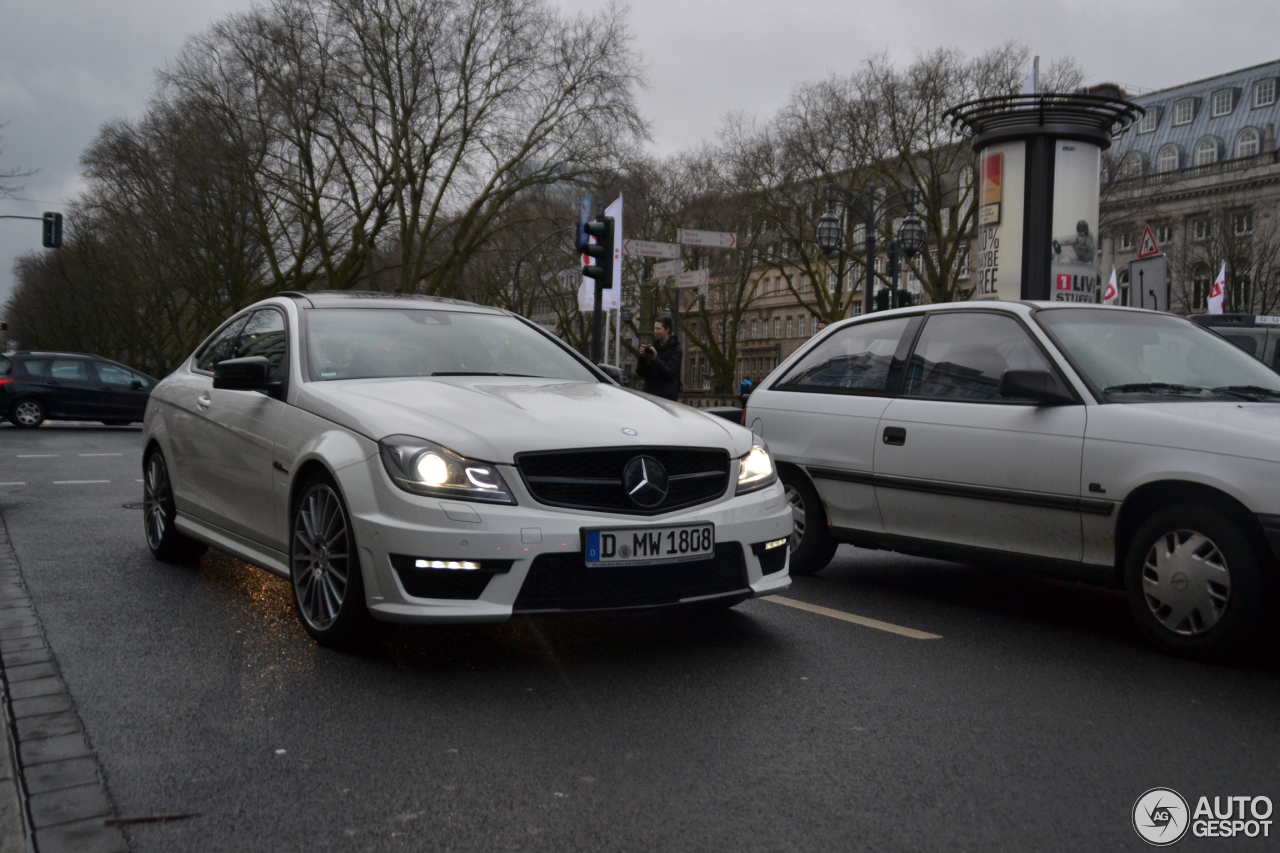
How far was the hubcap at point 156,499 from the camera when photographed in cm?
724

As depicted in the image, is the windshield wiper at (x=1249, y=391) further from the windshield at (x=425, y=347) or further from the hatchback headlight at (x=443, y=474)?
the hatchback headlight at (x=443, y=474)

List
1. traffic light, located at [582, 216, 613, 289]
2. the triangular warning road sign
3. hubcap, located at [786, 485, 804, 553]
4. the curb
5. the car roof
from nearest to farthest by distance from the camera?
the curb, the car roof, hubcap, located at [786, 485, 804, 553], traffic light, located at [582, 216, 613, 289], the triangular warning road sign

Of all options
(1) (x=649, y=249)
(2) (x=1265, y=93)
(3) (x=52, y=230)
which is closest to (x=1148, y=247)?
(1) (x=649, y=249)

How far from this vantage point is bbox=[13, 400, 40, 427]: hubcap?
24.9m

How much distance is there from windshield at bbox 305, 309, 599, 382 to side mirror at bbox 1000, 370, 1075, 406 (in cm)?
202

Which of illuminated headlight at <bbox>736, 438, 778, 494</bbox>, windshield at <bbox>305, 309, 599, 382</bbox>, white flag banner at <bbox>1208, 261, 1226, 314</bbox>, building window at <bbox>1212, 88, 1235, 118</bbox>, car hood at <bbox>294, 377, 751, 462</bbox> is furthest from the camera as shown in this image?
building window at <bbox>1212, 88, 1235, 118</bbox>

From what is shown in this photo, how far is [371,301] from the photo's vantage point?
254 inches

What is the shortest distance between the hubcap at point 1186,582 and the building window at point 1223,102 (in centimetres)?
7664

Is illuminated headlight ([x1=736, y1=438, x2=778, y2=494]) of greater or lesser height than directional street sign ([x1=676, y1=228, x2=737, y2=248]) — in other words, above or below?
below

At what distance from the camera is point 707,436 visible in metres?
5.12

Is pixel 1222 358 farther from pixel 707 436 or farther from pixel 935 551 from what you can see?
pixel 707 436

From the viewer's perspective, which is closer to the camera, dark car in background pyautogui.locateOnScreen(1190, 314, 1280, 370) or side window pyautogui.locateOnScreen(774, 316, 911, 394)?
side window pyautogui.locateOnScreen(774, 316, 911, 394)

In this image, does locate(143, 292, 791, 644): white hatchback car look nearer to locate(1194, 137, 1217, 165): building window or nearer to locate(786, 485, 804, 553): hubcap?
locate(786, 485, 804, 553): hubcap

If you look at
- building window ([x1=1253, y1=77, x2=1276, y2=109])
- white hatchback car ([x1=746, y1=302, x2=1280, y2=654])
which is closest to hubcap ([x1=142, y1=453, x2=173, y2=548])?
white hatchback car ([x1=746, y1=302, x2=1280, y2=654])
